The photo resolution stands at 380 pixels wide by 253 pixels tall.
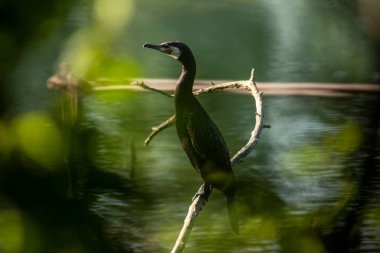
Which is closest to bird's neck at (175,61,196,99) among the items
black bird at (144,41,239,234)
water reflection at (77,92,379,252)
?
black bird at (144,41,239,234)

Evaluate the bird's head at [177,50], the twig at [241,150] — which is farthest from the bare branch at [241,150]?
the bird's head at [177,50]

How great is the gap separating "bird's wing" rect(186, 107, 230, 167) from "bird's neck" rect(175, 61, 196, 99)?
4 cm

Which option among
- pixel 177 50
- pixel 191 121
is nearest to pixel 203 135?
pixel 191 121

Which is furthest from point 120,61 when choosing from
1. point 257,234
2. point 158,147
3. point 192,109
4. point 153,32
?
point 153,32

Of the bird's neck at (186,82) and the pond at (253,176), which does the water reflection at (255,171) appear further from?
the bird's neck at (186,82)

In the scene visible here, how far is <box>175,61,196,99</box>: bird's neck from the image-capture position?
1703 millimetres

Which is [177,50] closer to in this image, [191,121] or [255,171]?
[191,121]

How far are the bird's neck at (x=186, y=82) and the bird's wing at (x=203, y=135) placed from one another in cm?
4

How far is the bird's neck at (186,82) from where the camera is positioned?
170cm

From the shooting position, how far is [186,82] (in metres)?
1.70

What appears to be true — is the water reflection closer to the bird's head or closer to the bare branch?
the bare branch

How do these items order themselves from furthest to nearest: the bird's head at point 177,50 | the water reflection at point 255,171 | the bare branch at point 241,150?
the bird's head at point 177,50 → the bare branch at point 241,150 → the water reflection at point 255,171

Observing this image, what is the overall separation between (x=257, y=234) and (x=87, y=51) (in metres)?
0.26

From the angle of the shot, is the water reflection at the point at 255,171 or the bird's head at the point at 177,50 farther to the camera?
the bird's head at the point at 177,50
